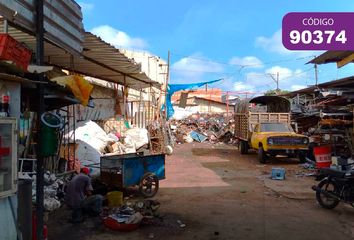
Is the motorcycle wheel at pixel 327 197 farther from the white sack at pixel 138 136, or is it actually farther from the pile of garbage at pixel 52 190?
the white sack at pixel 138 136

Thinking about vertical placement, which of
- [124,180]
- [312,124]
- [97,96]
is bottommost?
[124,180]

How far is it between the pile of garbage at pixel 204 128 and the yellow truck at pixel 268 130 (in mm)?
8212

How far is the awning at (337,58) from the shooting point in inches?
447

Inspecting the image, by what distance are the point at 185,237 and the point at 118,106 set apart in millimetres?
16093

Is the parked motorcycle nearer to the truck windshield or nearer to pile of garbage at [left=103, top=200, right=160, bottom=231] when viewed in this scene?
pile of garbage at [left=103, top=200, right=160, bottom=231]

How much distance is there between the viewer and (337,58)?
40.3 feet

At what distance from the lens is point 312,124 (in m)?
22.6

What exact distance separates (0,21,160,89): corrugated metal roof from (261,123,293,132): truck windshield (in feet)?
19.8

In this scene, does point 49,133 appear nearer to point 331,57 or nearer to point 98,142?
point 331,57

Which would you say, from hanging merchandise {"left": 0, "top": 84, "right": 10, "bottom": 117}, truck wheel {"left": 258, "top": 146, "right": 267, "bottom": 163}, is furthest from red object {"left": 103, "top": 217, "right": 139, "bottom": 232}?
truck wheel {"left": 258, "top": 146, "right": 267, "bottom": 163}

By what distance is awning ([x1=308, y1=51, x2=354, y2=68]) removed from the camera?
37.2 feet

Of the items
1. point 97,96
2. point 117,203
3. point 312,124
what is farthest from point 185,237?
point 312,124

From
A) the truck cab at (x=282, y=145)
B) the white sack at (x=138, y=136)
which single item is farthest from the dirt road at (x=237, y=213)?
the white sack at (x=138, y=136)

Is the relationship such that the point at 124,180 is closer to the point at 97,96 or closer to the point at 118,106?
the point at 97,96
